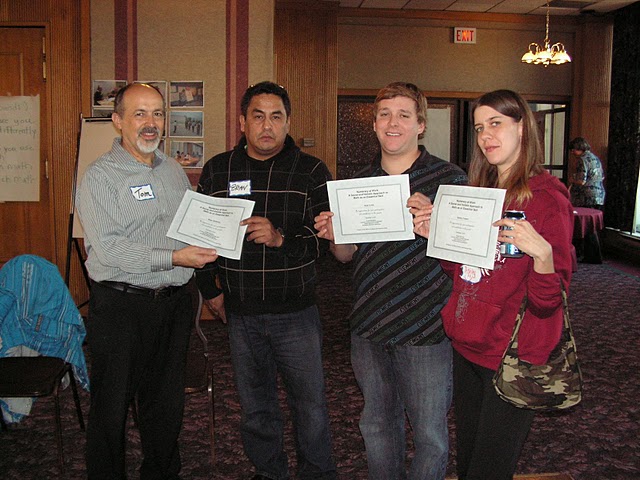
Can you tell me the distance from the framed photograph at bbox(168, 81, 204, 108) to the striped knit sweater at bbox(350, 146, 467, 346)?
3.75 meters

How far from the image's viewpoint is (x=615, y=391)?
422cm

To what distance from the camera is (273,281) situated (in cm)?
261

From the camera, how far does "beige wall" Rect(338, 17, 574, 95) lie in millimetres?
10719

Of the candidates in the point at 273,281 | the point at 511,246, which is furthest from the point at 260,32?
the point at 511,246

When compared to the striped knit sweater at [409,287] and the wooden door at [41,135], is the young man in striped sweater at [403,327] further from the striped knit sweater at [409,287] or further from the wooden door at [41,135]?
the wooden door at [41,135]

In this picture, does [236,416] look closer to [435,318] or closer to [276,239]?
[276,239]

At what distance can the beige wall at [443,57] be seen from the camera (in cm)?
1072

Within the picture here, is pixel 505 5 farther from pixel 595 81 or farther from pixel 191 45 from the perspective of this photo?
pixel 191 45

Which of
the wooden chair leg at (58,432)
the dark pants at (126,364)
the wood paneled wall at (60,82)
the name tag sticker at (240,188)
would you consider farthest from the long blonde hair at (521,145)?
the wood paneled wall at (60,82)

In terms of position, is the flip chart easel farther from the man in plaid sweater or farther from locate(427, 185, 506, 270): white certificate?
locate(427, 185, 506, 270): white certificate

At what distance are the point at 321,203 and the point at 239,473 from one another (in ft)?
4.83

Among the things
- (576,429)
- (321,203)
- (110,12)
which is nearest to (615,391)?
(576,429)

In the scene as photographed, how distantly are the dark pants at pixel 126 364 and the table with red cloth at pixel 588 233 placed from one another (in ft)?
24.6

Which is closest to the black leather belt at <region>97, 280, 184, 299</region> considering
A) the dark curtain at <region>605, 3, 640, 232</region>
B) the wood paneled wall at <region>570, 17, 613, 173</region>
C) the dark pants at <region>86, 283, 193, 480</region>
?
the dark pants at <region>86, 283, 193, 480</region>
